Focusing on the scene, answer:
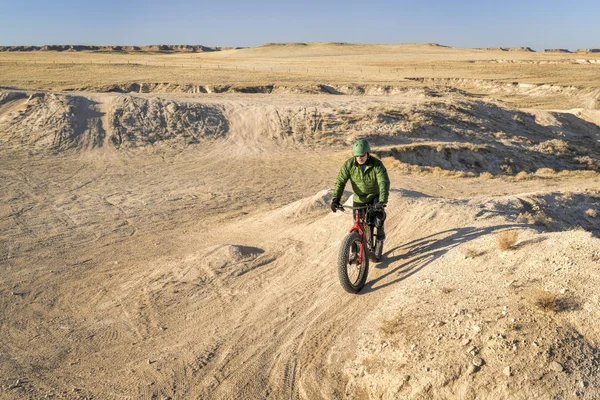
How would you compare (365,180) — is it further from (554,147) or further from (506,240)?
(554,147)

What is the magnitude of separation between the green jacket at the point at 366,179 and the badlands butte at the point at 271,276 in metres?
1.27

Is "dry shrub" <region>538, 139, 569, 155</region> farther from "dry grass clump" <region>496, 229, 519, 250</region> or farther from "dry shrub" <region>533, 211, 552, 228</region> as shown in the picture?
"dry grass clump" <region>496, 229, 519, 250</region>

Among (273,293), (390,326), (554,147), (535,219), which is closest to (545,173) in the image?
(554,147)

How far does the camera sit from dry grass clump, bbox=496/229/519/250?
6699mm

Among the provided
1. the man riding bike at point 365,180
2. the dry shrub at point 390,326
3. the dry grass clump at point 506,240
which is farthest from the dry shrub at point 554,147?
the dry shrub at point 390,326

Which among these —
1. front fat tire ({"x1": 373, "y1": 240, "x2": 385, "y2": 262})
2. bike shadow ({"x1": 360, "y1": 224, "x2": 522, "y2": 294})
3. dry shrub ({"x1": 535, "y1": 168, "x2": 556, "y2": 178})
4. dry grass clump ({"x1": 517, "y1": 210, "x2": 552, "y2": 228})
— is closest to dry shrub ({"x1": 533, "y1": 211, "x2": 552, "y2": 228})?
dry grass clump ({"x1": 517, "y1": 210, "x2": 552, "y2": 228})

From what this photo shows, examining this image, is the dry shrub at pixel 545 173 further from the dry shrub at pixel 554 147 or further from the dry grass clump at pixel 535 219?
Answer: the dry grass clump at pixel 535 219

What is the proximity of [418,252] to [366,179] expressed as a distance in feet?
5.75

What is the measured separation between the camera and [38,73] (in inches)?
1743

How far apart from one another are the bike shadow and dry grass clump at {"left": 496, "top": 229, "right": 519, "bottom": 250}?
0.92 meters

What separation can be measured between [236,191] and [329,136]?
797 cm

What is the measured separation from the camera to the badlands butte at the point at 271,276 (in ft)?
16.9

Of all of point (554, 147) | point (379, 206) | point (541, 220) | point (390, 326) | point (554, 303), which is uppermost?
point (379, 206)

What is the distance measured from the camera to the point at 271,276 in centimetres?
819
